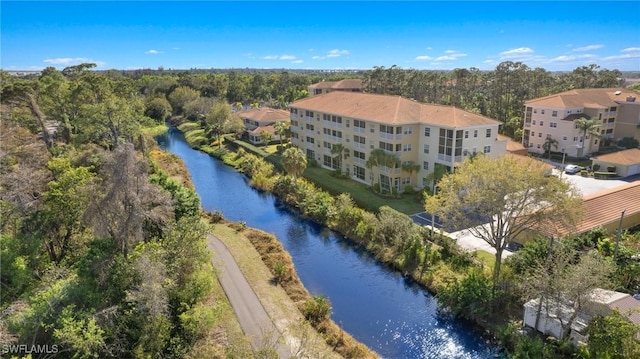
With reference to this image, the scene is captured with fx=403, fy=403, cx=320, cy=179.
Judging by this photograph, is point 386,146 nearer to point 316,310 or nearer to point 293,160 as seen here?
point 293,160

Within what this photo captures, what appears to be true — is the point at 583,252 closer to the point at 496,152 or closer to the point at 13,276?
the point at 496,152

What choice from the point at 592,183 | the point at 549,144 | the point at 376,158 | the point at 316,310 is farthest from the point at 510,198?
the point at 549,144

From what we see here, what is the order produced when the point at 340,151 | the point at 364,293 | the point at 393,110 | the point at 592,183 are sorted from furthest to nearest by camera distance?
the point at 340,151
the point at 592,183
the point at 393,110
the point at 364,293

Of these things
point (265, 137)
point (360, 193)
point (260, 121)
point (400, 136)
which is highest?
point (400, 136)

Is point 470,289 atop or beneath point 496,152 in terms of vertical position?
beneath

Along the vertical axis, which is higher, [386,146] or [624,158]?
[386,146]

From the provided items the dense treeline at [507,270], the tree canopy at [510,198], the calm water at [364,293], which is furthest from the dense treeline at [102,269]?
the tree canopy at [510,198]

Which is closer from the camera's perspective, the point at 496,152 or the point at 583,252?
the point at 583,252

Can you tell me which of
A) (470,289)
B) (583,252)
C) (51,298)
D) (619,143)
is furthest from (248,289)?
(619,143)
